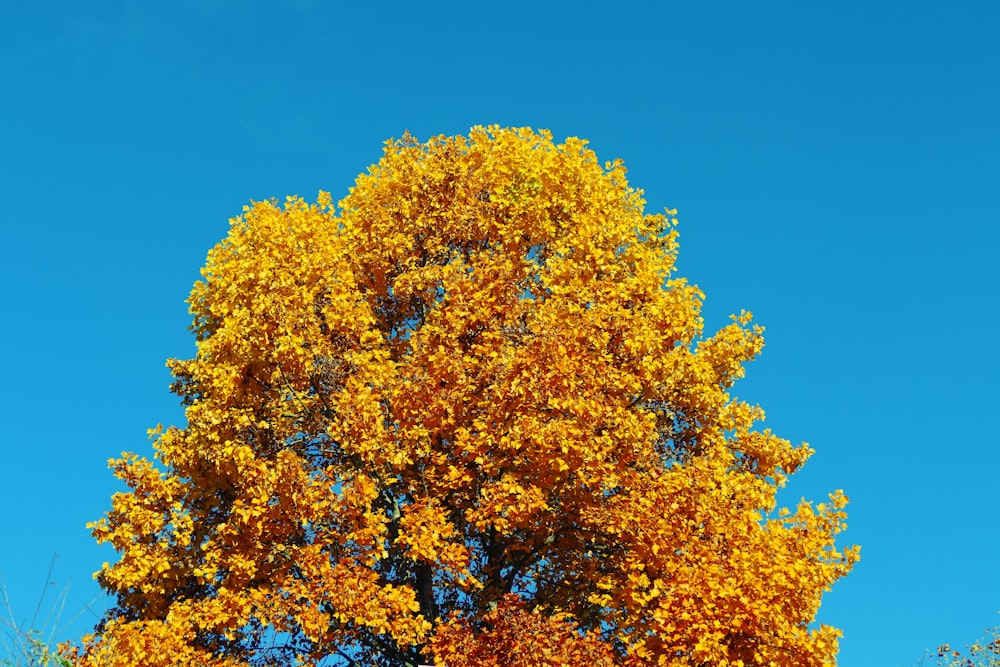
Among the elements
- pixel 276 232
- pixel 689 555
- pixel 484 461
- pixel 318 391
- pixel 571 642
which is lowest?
pixel 571 642

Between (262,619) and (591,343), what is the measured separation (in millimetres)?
7687

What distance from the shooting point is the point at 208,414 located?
17.7 metres

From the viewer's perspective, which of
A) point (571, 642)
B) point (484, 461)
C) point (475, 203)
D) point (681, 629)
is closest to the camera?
point (571, 642)

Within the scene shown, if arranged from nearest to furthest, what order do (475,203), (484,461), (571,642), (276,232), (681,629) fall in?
(571,642) → (681,629) → (484,461) → (276,232) → (475,203)

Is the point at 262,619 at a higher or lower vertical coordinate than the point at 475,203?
lower

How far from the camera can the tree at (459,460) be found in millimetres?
15961

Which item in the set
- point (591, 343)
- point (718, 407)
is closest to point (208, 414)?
point (591, 343)

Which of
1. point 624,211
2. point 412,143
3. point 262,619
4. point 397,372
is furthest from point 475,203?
point 262,619

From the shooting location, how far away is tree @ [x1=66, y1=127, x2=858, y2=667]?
1596cm

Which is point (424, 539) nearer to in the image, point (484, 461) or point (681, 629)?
point (484, 461)

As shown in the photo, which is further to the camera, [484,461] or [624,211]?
[624,211]

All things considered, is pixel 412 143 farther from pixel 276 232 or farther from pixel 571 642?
pixel 571 642

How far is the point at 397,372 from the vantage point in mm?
17906

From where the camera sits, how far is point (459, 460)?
17.8m
